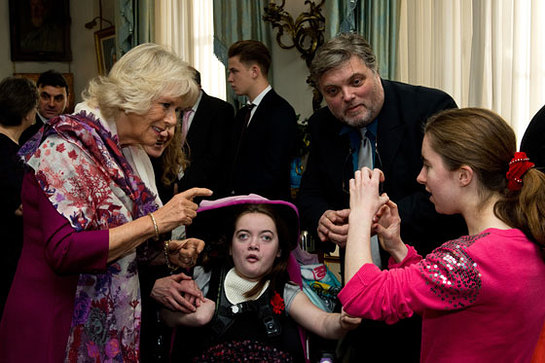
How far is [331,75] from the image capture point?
8.08 feet

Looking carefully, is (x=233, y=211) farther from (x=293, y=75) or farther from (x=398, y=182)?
(x=293, y=75)

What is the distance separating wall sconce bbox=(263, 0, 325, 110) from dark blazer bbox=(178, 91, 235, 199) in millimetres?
1249

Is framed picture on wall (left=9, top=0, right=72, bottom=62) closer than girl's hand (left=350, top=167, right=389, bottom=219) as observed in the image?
No

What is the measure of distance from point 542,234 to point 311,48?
3.87 metres

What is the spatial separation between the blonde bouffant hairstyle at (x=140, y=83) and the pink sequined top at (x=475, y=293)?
931 millimetres

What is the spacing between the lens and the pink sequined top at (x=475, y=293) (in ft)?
5.07

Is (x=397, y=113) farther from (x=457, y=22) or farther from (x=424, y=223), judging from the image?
(x=457, y=22)

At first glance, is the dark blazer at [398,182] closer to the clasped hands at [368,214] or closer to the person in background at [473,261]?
the clasped hands at [368,214]

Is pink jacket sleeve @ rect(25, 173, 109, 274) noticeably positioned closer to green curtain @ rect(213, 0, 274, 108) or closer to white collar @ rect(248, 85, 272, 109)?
white collar @ rect(248, 85, 272, 109)

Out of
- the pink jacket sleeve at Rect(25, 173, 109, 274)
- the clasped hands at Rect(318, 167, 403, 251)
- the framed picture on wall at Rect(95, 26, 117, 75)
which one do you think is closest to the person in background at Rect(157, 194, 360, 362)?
the clasped hands at Rect(318, 167, 403, 251)

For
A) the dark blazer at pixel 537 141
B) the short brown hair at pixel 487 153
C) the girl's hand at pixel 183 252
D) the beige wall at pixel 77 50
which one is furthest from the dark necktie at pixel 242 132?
the beige wall at pixel 77 50

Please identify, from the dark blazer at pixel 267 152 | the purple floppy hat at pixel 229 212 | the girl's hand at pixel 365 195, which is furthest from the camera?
the dark blazer at pixel 267 152

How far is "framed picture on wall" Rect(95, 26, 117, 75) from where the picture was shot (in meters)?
7.37

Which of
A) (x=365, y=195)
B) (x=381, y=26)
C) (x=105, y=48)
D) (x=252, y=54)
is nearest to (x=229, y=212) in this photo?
(x=365, y=195)
